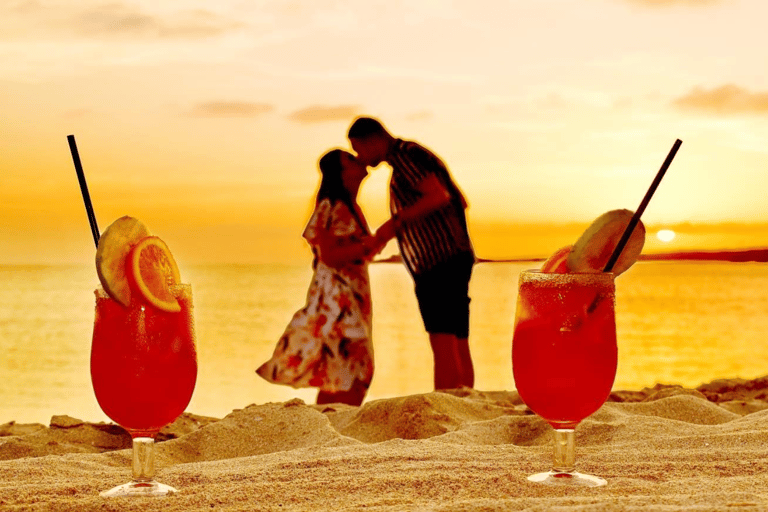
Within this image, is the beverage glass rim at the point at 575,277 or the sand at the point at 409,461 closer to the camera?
the sand at the point at 409,461

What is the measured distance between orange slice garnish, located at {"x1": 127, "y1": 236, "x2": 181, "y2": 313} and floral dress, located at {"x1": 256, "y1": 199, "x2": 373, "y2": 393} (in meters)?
3.61

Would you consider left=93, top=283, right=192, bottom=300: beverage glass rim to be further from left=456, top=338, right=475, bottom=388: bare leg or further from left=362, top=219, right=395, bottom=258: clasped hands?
left=456, top=338, right=475, bottom=388: bare leg

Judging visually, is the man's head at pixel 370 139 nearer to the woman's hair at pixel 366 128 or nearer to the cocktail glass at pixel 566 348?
the woman's hair at pixel 366 128

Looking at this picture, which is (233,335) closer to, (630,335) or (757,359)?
(630,335)

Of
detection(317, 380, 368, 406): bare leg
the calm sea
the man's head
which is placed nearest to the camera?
the man's head

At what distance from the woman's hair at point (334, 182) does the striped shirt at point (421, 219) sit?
276 mm

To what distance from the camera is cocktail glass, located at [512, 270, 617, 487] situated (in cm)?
220

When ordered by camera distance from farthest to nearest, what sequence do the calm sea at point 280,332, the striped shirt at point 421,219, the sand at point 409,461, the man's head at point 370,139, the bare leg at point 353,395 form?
the calm sea at point 280,332
the bare leg at point 353,395
the man's head at point 370,139
the striped shirt at point 421,219
the sand at point 409,461

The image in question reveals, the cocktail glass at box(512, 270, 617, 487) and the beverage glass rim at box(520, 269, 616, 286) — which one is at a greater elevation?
the beverage glass rim at box(520, 269, 616, 286)

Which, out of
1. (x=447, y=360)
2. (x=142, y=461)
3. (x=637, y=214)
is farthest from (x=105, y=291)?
(x=447, y=360)

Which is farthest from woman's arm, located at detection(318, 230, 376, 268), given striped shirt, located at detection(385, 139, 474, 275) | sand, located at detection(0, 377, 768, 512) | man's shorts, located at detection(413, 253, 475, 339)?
sand, located at detection(0, 377, 768, 512)

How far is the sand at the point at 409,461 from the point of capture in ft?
6.85

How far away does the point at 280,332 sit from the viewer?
15492 mm

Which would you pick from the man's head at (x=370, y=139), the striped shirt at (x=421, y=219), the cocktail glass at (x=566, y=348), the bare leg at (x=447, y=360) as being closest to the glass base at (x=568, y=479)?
the cocktail glass at (x=566, y=348)
